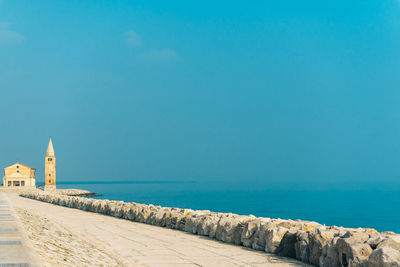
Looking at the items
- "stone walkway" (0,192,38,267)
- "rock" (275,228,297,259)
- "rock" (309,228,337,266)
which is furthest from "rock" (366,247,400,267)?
"stone walkway" (0,192,38,267)

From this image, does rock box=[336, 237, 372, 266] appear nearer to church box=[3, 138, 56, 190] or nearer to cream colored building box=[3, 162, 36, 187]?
church box=[3, 138, 56, 190]

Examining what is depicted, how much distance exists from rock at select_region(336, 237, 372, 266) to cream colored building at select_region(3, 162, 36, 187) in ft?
292

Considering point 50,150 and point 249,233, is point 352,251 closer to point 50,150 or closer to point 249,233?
point 249,233

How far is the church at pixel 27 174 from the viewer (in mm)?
84312

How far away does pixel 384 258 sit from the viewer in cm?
620

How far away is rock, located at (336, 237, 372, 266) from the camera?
6.88 metres

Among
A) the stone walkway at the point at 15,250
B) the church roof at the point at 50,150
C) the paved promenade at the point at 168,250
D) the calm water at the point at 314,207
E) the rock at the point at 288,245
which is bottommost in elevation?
the calm water at the point at 314,207

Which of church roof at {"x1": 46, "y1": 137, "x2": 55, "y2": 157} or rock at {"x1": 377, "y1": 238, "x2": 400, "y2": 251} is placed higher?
church roof at {"x1": 46, "y1": 137, "x2": 55, "y2": 157}

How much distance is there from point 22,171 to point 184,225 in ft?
271

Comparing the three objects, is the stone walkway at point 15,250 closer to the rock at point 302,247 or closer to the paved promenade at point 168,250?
the paved promenade at point 168,250

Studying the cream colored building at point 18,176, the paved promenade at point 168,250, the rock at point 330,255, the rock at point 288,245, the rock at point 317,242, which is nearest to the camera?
the rock at point 330,255

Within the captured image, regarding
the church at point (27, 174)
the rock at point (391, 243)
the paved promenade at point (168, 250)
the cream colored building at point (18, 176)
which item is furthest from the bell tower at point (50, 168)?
the rock at point (391, 243)

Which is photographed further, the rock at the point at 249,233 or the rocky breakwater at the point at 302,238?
the rock at the point at 249,233

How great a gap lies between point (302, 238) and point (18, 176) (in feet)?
289
